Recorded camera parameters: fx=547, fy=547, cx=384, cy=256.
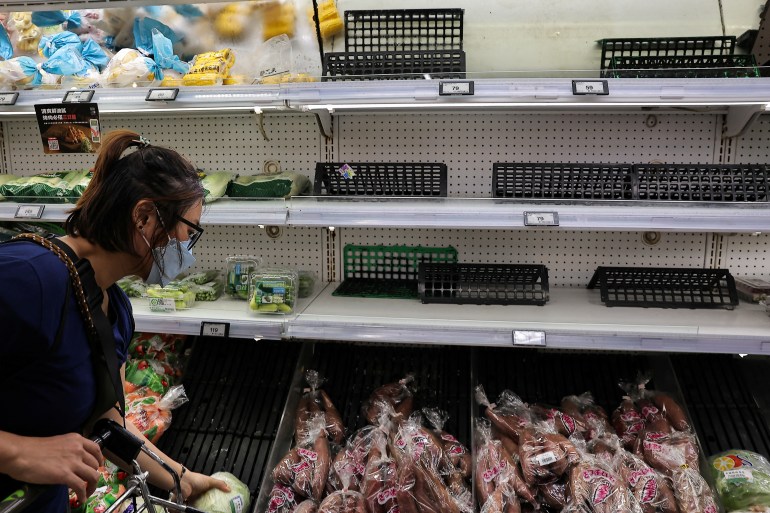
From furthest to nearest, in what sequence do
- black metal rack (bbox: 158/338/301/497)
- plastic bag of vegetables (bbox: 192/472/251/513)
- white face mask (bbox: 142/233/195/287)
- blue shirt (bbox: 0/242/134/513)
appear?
black metal rack (bbox: 158/338/301/497) → plastic bag of vegetables (bbox: 192/472/251/513) → white face mask (bbox: 142/233/195/287) → blue shirt (bbox: 0/242/134/513)

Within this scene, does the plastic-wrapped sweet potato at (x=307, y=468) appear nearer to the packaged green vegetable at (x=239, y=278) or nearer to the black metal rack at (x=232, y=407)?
the black metal rack at (x=232, y=407)

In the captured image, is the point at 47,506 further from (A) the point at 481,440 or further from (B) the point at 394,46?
(B) the point at 394,46

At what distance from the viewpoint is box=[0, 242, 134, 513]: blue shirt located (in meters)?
1.07

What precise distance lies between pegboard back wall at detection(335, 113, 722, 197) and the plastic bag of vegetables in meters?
1.47

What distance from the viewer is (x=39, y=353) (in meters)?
1.14

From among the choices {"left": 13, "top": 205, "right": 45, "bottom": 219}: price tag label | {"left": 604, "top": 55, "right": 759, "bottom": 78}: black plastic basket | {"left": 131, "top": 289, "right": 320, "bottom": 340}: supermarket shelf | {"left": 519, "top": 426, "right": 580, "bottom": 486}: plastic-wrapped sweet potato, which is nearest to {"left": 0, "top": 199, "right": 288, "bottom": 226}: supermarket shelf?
{"left": 13, "top": 205, "right": 45, "bottom": 219}: price tag label

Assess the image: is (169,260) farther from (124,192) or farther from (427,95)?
(427,95)

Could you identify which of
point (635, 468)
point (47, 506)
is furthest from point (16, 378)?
point (635, 468)

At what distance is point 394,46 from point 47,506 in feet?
6.30

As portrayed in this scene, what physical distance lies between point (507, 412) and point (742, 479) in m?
0.80

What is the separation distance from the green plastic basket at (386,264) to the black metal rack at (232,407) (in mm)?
439

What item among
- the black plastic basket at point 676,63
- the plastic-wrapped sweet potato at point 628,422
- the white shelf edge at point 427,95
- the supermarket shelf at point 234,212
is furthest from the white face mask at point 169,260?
the plastic-wrapped sweet potato at point 628,422

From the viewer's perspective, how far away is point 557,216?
1854 mm

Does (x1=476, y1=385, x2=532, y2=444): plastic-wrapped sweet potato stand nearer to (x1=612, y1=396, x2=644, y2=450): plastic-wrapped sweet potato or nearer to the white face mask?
(x1=612, y1=396, x2=644, y2=450): plastic-wrapped sweet potato
